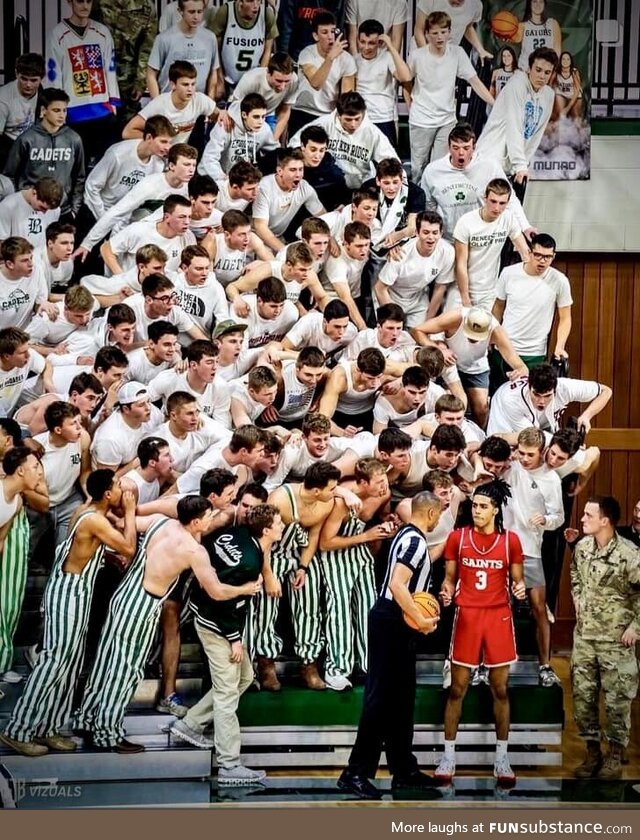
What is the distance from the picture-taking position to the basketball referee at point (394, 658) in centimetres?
601

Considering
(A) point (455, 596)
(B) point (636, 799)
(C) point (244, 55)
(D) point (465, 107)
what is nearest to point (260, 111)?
(C) point (244, 55)

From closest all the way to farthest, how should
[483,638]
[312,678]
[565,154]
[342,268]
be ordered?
[483,638] < [312,678] < [342,268] < [565,154]

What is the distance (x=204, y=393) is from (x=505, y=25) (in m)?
2.73

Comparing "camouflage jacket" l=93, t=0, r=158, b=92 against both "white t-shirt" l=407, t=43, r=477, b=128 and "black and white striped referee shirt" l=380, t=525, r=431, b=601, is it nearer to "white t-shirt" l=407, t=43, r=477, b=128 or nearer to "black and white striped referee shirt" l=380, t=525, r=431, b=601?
"white t-shirt" l=407, t=43, r=477, b=128

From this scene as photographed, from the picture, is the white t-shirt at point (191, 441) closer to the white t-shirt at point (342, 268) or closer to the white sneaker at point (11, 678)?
the white t-shirt at point (342, 268)

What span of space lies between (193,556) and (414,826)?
5.40ft

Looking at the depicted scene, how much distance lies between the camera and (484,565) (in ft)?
20.2

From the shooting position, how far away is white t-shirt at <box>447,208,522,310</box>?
7.07 m

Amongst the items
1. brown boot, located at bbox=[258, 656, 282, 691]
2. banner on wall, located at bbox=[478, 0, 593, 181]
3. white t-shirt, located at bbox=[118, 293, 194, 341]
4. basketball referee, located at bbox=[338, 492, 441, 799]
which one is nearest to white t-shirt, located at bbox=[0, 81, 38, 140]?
white t-shirt, located at bbox=[118, 293, 194, 341]

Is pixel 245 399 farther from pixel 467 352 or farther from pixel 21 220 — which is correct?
pixel 21 220

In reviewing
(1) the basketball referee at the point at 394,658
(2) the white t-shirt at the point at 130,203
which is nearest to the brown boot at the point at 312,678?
(1) the basketball referee at the point at 394,658

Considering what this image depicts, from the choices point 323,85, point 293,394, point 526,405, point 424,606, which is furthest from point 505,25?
point 424,606

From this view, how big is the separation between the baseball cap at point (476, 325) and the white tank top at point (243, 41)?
6.12 ft

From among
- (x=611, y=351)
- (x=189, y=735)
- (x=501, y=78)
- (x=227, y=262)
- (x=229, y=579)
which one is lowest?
(x=189, y=735)
